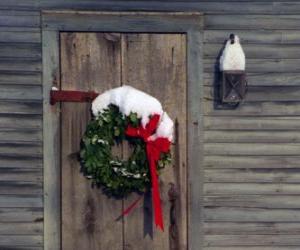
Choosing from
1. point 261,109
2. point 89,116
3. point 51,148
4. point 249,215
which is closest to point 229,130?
point 261,109

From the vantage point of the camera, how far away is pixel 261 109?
523cm

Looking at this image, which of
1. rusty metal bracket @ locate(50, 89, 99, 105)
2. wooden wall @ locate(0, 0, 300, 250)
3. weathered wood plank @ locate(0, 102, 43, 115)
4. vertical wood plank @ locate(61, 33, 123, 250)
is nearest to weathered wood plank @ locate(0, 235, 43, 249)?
wooden wall @ locate(0, 0, 300, 250)

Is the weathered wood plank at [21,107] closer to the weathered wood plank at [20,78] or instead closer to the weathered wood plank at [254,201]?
the weathered wood plank at [20,78]

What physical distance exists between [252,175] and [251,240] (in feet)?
1.60

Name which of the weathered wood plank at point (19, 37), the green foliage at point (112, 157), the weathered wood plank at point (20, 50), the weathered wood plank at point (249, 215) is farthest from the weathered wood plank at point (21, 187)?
the weathered wood plank at point (249, 215)

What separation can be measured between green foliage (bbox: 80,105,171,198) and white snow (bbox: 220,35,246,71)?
29.4 inches

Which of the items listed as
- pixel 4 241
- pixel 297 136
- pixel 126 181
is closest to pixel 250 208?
pixel 297 136

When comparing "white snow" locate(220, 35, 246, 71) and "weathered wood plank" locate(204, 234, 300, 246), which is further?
"weathered wood plank" locate(204, 234, 300, 246)

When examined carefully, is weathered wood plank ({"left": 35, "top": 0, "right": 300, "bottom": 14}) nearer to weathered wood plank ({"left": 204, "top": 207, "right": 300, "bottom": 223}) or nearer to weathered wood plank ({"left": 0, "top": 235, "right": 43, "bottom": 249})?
weathered wood plank ({"left": 204, "top": 207, "right": 300, "bottom": 223})

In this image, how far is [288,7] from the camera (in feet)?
17.1

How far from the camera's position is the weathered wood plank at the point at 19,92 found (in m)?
5.13

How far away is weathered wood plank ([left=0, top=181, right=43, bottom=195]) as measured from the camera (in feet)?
16.9

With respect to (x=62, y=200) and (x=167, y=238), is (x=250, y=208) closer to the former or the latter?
(x=167, y=238)

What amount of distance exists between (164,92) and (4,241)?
159cm
